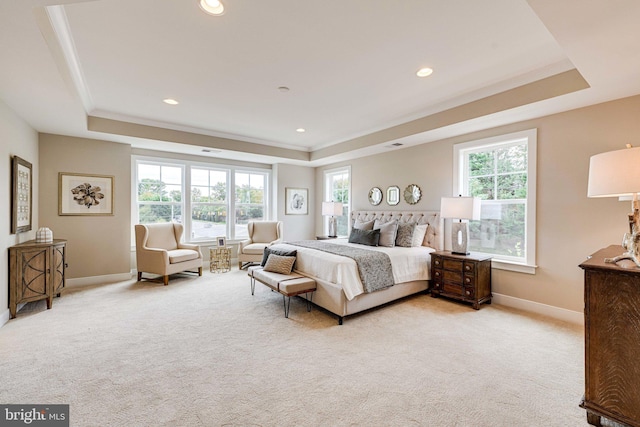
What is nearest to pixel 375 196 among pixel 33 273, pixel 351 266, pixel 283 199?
pixel 283 199

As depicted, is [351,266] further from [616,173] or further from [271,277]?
[616,173]

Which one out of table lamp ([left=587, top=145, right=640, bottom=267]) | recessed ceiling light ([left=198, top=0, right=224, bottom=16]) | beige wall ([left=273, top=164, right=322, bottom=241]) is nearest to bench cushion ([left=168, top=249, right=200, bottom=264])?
beige wall ([left=273, top=164, right=322, bottom=241])

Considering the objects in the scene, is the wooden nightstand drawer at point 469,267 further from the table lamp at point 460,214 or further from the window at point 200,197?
the window at point 200,197

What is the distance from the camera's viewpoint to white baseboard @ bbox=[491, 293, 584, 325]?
3.17m

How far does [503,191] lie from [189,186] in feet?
18.8

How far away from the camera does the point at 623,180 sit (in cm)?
162

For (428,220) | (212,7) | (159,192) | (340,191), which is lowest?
(428,220)

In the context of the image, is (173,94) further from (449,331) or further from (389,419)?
(449,331)

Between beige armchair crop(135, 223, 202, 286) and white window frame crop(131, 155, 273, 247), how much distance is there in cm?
61

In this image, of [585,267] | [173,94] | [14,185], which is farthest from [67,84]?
[585,267]

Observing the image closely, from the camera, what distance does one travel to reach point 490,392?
6.42 ft

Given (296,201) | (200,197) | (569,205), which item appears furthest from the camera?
(296,201)

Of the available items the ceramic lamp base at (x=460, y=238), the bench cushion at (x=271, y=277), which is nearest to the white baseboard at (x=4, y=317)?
the bench cushion at (x=271, y=277)

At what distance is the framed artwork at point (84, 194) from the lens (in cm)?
445
